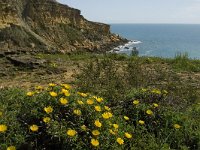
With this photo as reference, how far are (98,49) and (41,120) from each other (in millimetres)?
46632

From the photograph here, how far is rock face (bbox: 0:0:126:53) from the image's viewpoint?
29.0 metres

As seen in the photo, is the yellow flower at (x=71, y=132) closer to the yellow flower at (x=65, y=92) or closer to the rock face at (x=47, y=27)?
the yellow flower at (x=65, y=92)

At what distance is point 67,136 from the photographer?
13.5 ft

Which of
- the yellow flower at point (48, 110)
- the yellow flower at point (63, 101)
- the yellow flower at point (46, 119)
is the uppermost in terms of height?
the yellow flower at point (63, 101)

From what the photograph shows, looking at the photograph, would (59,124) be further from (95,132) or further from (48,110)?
(95,132)

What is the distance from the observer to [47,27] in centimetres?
4269

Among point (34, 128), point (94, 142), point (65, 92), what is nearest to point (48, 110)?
point (34, 128)

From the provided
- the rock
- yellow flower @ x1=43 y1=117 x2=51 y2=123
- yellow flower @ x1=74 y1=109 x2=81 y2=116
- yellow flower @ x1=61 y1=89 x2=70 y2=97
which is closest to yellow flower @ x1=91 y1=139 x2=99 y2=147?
yellow flower @ x1=74 y1=109 x2=81 y2=116

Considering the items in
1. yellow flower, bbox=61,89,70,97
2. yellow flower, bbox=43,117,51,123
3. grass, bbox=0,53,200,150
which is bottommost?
grass, bbox=0,53,200,150

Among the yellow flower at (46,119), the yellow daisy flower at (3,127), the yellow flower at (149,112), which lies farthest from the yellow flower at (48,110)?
the yellow flower at (149,112)

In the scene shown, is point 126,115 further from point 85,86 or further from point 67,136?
point 85,86

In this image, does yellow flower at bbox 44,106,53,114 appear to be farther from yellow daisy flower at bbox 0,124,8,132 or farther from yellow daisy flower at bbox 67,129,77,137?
yellow daisy flower at bbox 0,124,8,132

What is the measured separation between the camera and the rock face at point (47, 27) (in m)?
29.0

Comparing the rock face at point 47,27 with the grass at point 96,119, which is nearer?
the grass at point 96,119
